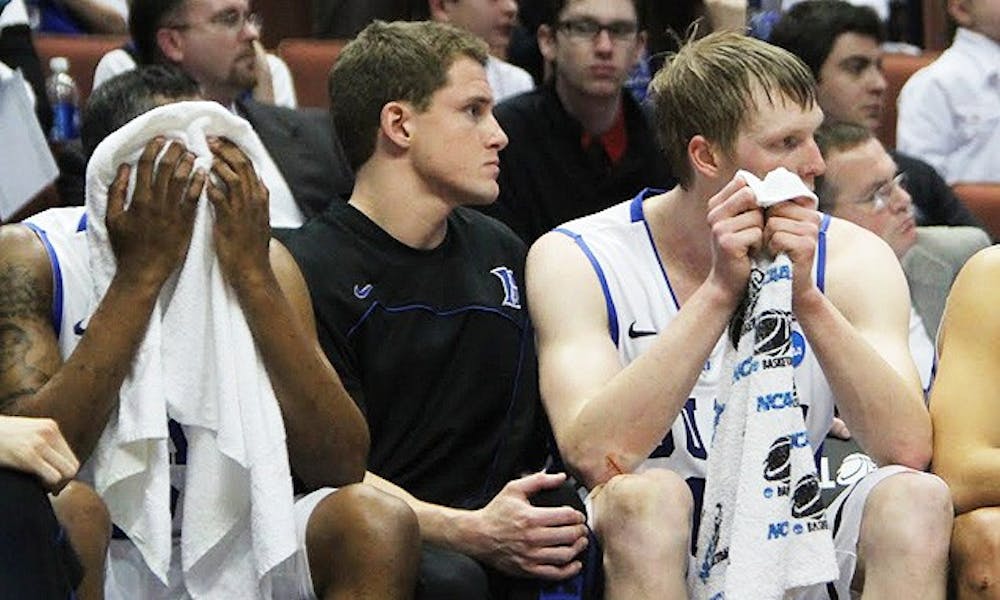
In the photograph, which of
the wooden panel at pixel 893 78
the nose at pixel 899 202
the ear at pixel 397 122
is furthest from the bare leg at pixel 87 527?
the wooden panel at pixel 893 78

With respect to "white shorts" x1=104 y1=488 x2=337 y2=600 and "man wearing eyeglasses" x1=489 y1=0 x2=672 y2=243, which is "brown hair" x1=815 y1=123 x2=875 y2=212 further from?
"white shorts" x1=104 y1=488 x2=337 y2=600

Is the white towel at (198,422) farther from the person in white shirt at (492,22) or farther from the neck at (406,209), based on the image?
the person in white shirt at (492,22)

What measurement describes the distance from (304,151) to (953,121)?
256cm

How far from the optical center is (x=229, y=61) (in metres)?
5.92

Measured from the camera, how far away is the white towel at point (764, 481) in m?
3.62

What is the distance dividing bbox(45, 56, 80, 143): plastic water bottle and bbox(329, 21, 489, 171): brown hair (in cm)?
190

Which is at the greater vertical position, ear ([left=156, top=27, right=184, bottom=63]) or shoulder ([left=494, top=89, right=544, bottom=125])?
ear ([left=156, top=27, right=184, bottom=63])

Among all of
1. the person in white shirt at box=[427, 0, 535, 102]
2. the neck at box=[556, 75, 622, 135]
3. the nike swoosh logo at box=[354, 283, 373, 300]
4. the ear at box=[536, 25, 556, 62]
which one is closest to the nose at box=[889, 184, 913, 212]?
the neck at box=[556, 75, 622, 135]

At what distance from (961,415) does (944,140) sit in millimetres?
3264

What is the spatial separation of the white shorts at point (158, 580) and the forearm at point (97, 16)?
12.4 feet

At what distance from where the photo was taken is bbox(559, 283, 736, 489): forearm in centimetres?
378

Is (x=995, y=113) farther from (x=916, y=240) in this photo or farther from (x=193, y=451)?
(x=193, y=451)

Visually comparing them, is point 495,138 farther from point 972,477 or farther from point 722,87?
point 972,477

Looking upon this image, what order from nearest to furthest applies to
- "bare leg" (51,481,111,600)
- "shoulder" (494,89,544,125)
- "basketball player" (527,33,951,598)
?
"bare leg" (51,481,111,600)
"basketball player" (527,33,951,598)
"shoulder" (494,89,544,125)
